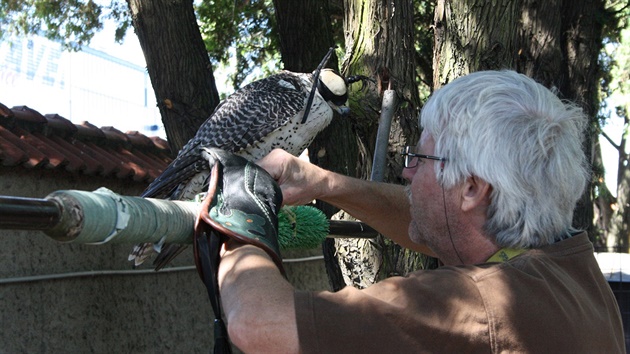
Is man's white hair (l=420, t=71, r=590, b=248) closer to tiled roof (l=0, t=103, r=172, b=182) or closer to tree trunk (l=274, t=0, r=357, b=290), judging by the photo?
tree trunk (l=274, t=0, r=357, b=290)

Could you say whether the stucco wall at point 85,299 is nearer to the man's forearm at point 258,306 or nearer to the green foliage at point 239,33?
the green foliage at point 239,33

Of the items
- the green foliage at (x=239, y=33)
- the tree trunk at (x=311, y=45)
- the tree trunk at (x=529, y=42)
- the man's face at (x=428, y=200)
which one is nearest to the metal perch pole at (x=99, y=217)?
the man's face at (x=428, y=200)

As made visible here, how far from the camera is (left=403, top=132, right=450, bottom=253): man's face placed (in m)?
2.00

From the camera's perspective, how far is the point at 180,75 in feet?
16.3

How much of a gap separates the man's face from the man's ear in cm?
7

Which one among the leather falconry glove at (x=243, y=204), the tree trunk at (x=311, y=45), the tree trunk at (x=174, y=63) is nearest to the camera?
the leather falconry glove at (x=243, y=204)

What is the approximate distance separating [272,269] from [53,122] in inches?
194

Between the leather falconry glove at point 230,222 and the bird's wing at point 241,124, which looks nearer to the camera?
the leather falconry glove at point 230,222

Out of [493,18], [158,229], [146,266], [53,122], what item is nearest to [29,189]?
[53,122]

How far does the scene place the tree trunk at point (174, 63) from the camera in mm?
4912

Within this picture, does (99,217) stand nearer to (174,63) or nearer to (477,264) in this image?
(477,264)

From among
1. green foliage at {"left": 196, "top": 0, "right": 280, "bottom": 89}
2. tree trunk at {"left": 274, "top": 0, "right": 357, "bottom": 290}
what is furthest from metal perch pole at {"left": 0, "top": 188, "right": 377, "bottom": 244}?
green foliage at {"left": 196, "top": 0, "right": 280, "bottom": 89}

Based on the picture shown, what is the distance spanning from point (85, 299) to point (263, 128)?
296 cm

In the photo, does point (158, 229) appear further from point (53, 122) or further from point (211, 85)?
point (53, 122)
